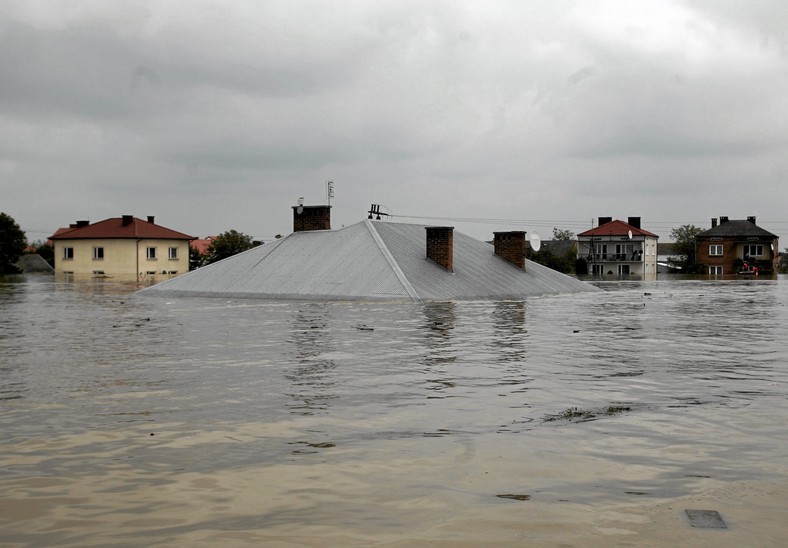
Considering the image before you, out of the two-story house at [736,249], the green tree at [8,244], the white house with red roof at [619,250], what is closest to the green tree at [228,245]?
the green tree at [8,244]

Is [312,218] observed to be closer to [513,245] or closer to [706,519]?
[513,245]

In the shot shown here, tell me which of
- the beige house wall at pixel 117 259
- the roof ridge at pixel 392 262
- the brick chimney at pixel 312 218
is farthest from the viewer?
the beige house wall at pixel 117 259

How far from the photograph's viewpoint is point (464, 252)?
47.8m

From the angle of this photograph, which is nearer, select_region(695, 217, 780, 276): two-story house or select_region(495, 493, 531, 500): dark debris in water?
select_region(495, 493, 531, 500): dark debris in water

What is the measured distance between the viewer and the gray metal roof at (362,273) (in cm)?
3881

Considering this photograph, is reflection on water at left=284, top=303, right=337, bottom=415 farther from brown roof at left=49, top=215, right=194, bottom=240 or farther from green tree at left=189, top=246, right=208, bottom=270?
green tree at left=189, top=246, right=208, bottom=270

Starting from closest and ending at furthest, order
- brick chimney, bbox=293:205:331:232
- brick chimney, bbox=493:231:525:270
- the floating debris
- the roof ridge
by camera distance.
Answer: the floating debris
the roof ridge
brick chimney, bbox=293:205:331:232
brick chimney, bbox=493:231:525:270

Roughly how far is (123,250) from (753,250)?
7929cm

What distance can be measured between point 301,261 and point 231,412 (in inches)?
1283

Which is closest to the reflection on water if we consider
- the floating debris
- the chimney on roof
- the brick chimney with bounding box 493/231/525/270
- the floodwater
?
the floodwater

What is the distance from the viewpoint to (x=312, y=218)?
49031mm

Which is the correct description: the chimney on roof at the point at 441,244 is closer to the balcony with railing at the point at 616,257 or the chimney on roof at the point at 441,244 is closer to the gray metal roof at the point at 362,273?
the gray metal roof at the point at 362,273

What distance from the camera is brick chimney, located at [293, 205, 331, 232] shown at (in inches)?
1923

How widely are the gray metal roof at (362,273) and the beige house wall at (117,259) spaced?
4453cm
